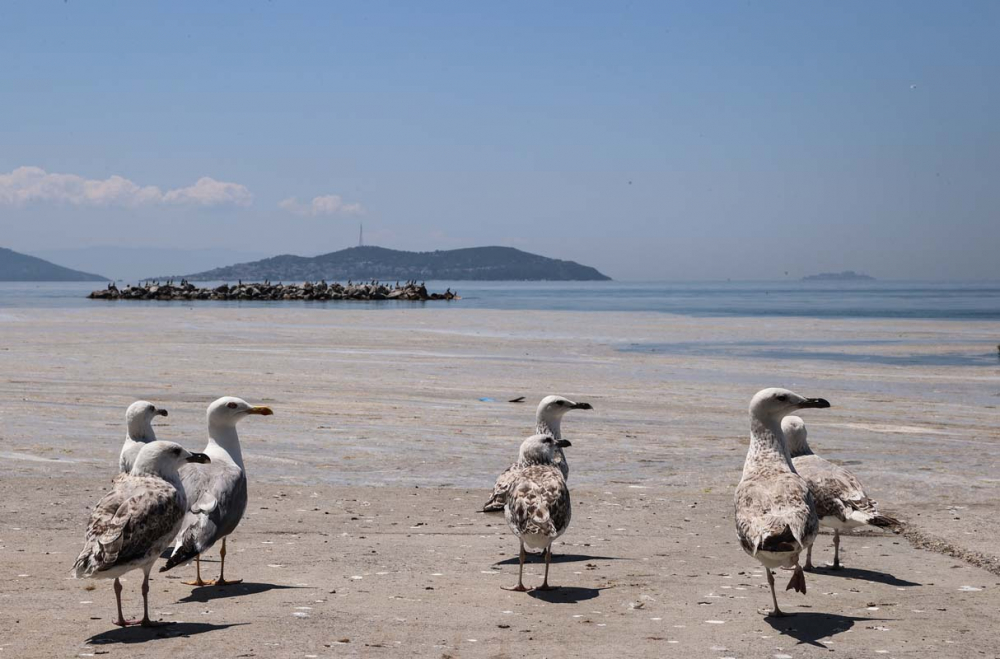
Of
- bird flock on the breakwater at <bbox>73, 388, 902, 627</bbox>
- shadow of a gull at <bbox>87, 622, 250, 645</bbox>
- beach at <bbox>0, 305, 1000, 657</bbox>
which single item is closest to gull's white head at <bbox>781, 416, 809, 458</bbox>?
bird flock on the breakwater at <bbox>73, 388, 902, 627</bbox>

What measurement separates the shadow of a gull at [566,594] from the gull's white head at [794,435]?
2834 mm

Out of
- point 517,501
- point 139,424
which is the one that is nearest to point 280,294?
point 139,424

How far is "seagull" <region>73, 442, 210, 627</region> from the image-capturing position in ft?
24.5

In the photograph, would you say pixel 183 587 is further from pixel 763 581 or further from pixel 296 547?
pixel 763 581

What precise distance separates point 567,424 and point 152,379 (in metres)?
11.5

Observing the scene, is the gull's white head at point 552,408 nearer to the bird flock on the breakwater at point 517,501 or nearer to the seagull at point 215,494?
the bird flock on the breakwater at point 517,501

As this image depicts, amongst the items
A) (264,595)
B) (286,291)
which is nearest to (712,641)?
(264,595)

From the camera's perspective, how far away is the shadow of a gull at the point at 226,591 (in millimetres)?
8633

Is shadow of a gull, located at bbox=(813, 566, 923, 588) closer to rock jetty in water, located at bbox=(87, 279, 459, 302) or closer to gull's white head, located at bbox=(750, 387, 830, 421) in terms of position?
→ gull's white head, located at bbox=(750, 387, 830, 421)

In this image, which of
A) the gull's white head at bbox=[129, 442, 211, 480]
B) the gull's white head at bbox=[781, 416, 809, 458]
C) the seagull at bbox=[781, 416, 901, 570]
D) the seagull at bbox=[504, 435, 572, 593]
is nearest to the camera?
the gull's white head at bbox=[129, 442, 211, 480]

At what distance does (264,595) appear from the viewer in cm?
862

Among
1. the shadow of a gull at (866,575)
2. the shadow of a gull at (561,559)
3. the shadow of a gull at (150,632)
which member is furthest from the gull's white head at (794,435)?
the shadow of a gull at (150,632)

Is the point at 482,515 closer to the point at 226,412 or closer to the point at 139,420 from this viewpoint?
the point at 226,412

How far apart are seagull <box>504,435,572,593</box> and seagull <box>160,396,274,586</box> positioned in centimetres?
233
